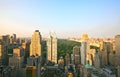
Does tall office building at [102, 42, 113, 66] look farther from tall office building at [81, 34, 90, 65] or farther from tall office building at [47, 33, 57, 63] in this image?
tall office building at [47, 33, 57, 63]

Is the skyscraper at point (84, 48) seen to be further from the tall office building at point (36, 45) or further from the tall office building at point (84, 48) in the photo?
the tall office building at point (36, 45)

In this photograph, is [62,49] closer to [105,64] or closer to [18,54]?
[105,64]

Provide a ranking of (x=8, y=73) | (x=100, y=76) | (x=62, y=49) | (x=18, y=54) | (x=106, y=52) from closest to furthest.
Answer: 1. (x=8, y=73)
2. (x=100, y=76)
3. (x=18, y=54)
4. (x=106, y=52)
5. (x=62, y=49)

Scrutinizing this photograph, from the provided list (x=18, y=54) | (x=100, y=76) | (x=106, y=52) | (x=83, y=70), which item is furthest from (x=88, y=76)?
(x=106, y=52)

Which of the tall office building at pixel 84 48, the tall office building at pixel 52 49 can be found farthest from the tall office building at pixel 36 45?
the tall office building at pixel 84 48

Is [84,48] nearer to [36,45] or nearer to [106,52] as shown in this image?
[106,52]

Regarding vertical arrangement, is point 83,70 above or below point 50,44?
below

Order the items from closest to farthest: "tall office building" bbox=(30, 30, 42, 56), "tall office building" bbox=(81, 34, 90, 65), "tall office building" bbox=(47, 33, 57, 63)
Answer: "tall office building" bbox=(30, 30, 42, 56) < "tall office building" bbox=(81, 34, 90, 65) < "tall office building" bbox=(47, 33, 57, 63)

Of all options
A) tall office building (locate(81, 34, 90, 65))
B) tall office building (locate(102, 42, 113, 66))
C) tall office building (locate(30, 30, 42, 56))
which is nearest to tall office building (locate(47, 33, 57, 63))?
tall office building (locate(30, 30, 42, 56))
